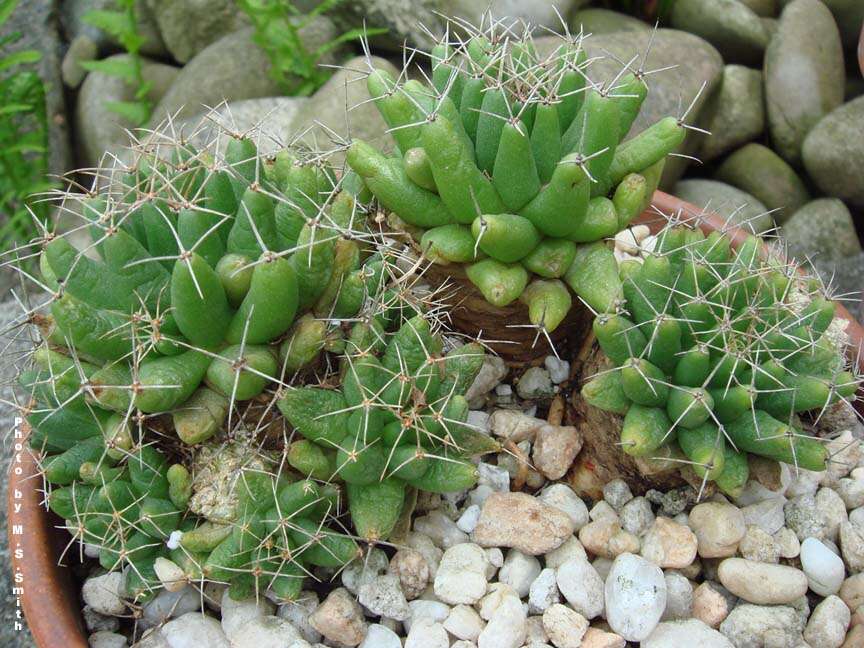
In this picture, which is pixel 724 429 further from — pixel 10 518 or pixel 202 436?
pixel 10 518

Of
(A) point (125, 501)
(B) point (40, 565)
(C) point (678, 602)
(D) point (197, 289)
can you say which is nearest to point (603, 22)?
(C) point (678, 602)

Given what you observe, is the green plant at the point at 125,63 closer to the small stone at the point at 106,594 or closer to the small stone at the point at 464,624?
the small stone at the point at 106,594

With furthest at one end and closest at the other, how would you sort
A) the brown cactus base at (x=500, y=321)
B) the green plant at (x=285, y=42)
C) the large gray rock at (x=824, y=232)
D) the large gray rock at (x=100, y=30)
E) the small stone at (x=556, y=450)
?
the large gray rock at (x=100, y=30)
the green plant at (x=285, y=42)
the large gray rock at (x=824, y=232)
the small stone at (x=556, y=450)
the brown cactus base at (x=500, y=321)

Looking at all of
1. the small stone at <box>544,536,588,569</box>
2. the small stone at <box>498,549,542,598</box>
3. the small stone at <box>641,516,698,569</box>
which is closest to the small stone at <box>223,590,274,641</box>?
the small stone at <box>498,549,542,598</box>

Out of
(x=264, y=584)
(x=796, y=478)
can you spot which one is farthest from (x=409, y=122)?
(x=796, y=478)

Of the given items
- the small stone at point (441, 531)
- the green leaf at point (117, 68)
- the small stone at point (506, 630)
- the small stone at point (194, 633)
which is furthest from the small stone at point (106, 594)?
the green leaf at point (117, 68)

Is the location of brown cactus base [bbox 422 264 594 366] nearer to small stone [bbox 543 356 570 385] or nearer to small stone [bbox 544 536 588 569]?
small stone [bbox 543 356 570 385]

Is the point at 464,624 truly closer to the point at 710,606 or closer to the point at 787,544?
the point at 710,606
